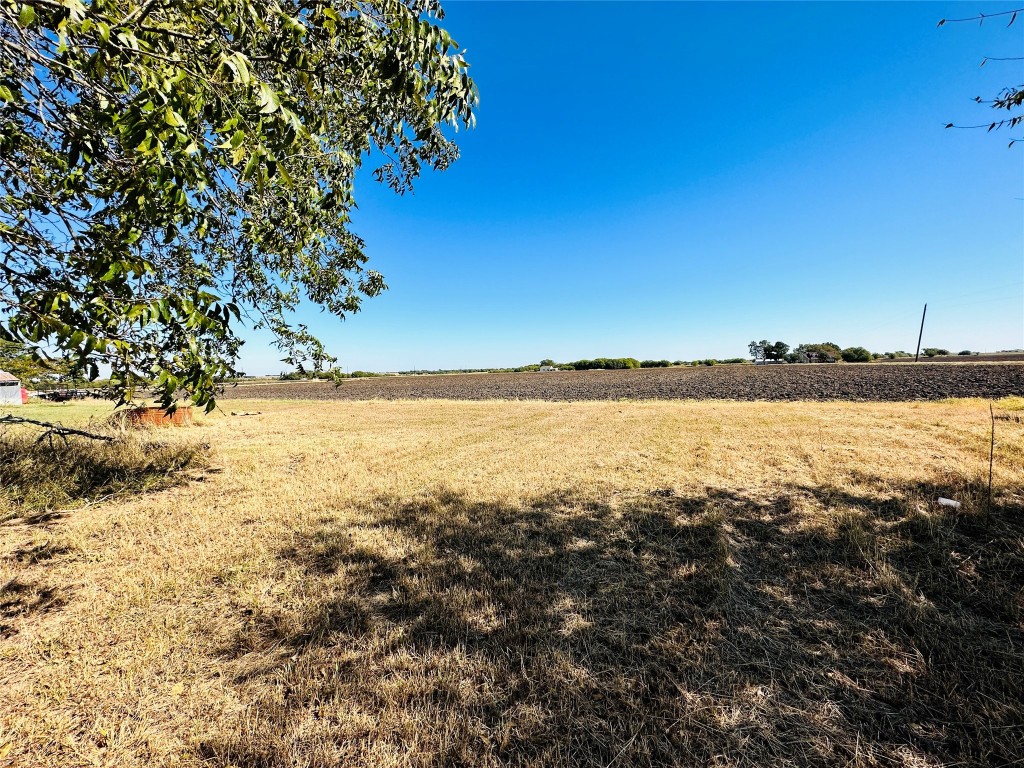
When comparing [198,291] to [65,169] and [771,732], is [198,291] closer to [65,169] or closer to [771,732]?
[65,169]

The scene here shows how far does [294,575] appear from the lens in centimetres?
389

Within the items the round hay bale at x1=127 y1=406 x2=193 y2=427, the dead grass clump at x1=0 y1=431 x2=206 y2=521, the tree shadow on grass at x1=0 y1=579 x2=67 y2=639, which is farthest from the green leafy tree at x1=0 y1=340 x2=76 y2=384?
the round hay bale at x1=127 y1=406 x2=193 y2=427

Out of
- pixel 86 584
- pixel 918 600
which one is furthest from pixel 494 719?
pixel 86 584

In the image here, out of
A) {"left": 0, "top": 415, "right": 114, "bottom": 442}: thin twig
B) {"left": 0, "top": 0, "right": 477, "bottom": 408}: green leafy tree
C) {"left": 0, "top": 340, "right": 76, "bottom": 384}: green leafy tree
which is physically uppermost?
{"left": 0, "top": 0, "right": 477, "bottom": 408}: green leafy tree

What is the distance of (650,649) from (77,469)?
32.8 ft

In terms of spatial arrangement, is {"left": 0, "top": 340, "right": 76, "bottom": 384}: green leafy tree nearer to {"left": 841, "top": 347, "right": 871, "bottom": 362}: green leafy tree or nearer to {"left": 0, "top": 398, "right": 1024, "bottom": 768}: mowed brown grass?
{"left": 0, "top": 398, "right": 1024, "bottom": 768}: mowed brown grass

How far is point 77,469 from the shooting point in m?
6.82

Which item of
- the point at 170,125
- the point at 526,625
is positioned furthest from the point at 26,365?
the point at 526,625

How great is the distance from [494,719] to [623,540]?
111 inches

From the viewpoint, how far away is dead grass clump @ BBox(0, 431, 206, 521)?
5.78 meters

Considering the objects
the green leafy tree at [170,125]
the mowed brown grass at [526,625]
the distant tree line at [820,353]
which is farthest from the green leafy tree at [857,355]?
the green leafy tree at [170,125]

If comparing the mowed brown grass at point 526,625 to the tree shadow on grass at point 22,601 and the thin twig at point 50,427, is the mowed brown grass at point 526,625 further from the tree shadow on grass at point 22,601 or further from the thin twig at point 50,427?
the thin twig at point 50,427

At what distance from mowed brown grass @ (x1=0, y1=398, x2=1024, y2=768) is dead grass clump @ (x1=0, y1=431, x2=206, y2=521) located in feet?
1.39

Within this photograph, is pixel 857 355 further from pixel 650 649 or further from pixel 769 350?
pixel 650 649
